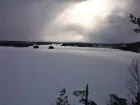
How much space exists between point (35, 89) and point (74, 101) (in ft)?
39.3

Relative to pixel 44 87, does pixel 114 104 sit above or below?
above

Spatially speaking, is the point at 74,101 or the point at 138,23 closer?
the point at 138,23

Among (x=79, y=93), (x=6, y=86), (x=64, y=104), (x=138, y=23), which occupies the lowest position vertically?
(x=6, y=86)

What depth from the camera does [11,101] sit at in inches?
1105

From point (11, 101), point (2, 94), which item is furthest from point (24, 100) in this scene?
point (2, 94)

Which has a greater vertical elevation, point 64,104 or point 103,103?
point 64,104

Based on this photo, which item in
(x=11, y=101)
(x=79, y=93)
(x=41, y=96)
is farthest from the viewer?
(x=41, y=96)

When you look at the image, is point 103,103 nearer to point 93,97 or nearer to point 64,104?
point 93,97

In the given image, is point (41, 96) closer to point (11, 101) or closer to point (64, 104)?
point (11, 101)

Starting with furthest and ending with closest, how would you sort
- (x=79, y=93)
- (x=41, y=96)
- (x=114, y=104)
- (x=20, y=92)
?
(x=20, y=92), (x=41, y=96), (x=114, y=104), (x=79, y=93)

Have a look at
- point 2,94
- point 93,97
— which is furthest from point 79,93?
point 2,94

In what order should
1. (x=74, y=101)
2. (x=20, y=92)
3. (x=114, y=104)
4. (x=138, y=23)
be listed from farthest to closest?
(x=20, y=92) → (x=74, y=101) → (x=114, y=104) → (x=138, y=23)

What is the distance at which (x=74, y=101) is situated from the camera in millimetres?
25031

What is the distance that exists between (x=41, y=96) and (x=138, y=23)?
23387mm
